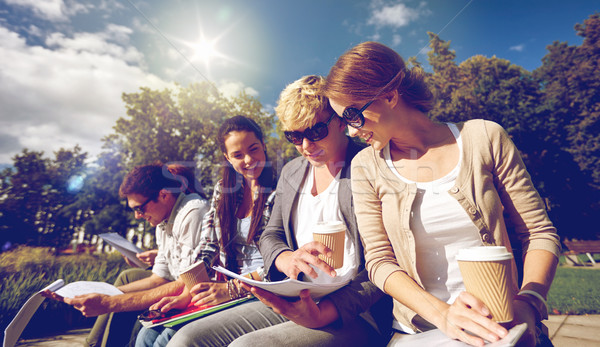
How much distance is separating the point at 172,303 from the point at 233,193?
3.92 ft

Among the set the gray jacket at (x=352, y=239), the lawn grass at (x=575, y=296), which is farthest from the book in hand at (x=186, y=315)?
the lawn grass at (x=575, y=296)

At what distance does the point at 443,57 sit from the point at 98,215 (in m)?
24.1

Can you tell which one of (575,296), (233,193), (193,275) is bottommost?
(575,296)

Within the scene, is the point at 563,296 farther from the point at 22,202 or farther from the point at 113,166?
the point at 22,202

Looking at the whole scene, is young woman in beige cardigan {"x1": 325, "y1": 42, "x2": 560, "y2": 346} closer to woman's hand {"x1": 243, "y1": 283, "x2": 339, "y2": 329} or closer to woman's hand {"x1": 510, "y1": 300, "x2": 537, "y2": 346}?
woman's hand {"x1": 510, "y1": 300, "x2": 537, "y2": 346}

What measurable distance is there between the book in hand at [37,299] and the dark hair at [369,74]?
8.64 feet

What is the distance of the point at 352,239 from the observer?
231 centimetres

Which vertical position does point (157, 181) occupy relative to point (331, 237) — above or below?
above

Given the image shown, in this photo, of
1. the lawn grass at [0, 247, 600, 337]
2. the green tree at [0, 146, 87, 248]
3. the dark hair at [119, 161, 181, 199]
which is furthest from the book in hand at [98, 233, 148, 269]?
the green tree at [0, 146, 87, 248]

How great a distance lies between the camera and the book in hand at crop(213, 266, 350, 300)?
153cm

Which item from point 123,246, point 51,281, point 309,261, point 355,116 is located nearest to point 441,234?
point 309,261

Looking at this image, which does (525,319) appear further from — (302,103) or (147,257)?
(147,257)

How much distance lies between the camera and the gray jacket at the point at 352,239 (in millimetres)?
1974

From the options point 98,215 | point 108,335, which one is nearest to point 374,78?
point 108,335
